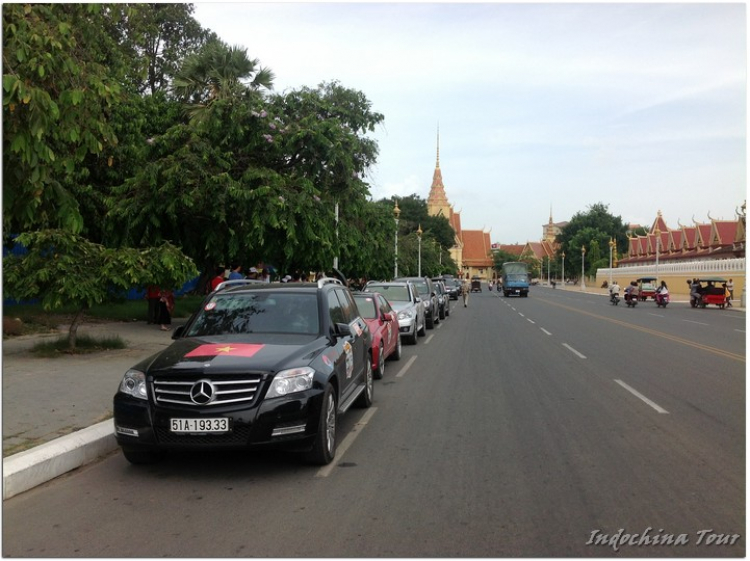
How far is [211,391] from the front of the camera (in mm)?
5621

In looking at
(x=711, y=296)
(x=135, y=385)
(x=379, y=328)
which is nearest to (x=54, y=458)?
(x=135, y=385)

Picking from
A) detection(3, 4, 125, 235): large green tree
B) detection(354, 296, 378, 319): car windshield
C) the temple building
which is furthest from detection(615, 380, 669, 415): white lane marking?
the temple building

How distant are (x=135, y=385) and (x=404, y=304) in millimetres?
12149

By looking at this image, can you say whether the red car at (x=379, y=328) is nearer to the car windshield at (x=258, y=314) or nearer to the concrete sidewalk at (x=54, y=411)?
the car windshield at (x=258, y=314)

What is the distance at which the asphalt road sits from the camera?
4.35 metres

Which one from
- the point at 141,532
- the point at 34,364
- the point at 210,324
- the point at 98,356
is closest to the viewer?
the point at 141,532

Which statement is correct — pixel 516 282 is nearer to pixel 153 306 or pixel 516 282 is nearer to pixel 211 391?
pixel 153 306

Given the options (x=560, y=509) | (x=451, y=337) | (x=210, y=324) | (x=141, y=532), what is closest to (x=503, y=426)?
(x=560, y=509)

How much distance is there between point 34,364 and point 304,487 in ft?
24.9

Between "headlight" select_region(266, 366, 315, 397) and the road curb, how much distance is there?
6.79 ft

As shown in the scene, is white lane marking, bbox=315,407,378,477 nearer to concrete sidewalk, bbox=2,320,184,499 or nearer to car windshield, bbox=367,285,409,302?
concrete sidewalk, bbox=2,320,184,499

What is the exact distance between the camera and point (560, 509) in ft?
16.2

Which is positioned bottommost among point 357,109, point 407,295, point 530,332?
point 530,332

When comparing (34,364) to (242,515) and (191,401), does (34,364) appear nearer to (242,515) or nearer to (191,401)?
(191,401)
